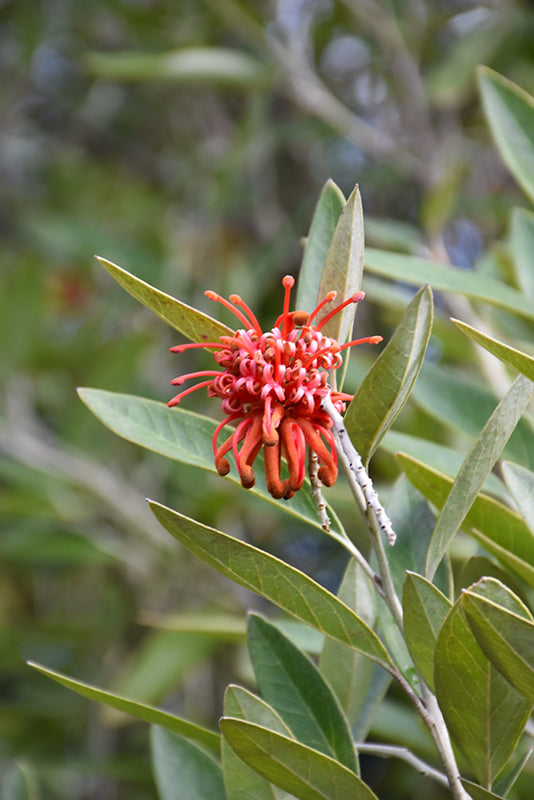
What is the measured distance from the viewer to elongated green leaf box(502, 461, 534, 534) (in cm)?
65

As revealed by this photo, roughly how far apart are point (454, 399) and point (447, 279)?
0.20 m

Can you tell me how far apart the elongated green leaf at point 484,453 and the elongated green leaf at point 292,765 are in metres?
0.19

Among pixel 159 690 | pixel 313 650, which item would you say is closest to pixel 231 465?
pixel 313 650

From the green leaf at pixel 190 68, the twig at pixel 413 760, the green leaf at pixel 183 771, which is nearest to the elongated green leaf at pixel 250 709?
the twig at pixel 413 760

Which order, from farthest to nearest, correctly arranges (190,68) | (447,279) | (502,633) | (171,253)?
(171,253)
(190,68)
(447,279)
(502,633)

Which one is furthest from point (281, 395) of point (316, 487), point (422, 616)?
point (422, 616)

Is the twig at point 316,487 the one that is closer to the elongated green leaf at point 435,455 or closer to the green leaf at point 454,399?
the elongated green leaf at point 435,455

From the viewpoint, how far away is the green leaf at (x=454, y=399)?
39.0 inches

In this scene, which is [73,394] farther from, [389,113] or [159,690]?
[389,113]

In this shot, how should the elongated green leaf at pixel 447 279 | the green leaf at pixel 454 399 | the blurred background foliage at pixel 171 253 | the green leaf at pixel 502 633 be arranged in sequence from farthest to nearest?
the blurred background foliage at pixel 171 253
the green leaf at pixel 454 399
the elongated green leaf at pixel 447 279
the green leaf at pixel 502 633

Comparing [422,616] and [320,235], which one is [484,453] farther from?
[320,235]

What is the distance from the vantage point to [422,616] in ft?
2.00

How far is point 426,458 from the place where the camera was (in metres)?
0.89

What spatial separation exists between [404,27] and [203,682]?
5.68 ft
